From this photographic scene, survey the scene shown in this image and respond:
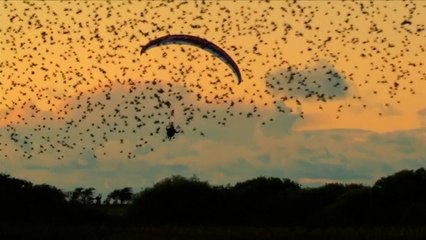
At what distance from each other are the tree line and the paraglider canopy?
90.4 feet

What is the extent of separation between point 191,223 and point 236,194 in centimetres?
836

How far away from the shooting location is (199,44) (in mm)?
55531

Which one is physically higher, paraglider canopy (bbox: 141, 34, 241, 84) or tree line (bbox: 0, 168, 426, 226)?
paraglider canopy (bbox: 141, 34, 241, 84)

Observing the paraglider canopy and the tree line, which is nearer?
the paraglider canopy

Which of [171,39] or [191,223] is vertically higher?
[171,39]

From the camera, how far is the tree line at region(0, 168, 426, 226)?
8212cm

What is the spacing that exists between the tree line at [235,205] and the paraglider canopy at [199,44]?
90.4 feet

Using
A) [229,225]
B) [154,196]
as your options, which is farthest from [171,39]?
[154,196]

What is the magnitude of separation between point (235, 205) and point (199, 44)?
3437 centimetres

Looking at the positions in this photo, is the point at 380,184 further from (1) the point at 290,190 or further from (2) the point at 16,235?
(2) the point at 16,235

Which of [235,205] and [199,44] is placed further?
[235,205]

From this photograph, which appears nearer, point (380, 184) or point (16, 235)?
point (16, 235)

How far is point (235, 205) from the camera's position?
8769 centimetres

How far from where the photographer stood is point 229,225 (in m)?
80.1
